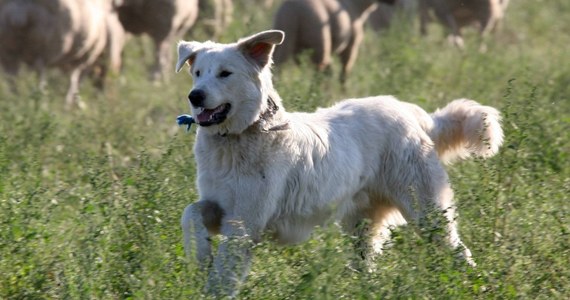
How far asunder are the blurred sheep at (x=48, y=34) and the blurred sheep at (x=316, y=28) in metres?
2.01

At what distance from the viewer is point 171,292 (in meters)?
5.72

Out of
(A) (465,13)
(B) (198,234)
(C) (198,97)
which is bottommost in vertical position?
(A) (465,13)

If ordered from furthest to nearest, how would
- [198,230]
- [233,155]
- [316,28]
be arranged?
[316,28] < [233,155] < [198,230]

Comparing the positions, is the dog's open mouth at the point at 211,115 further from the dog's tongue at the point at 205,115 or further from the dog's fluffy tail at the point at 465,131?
the dog's fluffy tail at the point at 465,131

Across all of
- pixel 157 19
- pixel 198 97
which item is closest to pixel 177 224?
pixel 198 97

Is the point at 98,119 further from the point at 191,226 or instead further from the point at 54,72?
the point at 191,226

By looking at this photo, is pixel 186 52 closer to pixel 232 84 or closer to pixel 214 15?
pixel 232 84

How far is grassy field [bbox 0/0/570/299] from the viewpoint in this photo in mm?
5867

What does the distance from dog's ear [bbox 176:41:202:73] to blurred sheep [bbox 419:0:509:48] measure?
31.5 ft

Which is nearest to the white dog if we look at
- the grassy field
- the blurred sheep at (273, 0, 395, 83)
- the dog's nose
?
the dog's nose

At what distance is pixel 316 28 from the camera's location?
537 inches

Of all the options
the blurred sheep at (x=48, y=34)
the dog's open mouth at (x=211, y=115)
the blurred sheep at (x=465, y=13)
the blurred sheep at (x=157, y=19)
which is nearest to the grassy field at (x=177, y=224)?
the dog's open mouth at (x=211, y=115)

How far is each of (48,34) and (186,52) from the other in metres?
6.58

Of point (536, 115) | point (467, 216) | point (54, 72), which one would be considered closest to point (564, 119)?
point (536, 115)
